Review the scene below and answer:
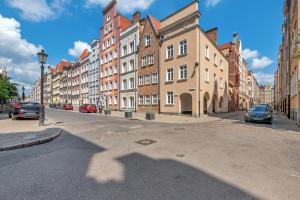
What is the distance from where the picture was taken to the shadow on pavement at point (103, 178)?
3.07 metres

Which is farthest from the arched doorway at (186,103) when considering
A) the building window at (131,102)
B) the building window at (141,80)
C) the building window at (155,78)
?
the building window at (131,102)

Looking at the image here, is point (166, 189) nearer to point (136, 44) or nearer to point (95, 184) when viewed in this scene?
point (95, 184)

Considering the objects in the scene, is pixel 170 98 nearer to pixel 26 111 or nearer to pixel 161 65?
pixel 161 65

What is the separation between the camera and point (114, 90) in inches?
1339

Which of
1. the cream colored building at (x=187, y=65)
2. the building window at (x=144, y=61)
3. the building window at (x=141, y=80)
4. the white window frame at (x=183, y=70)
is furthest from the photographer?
the building window at (x=141, y=80)

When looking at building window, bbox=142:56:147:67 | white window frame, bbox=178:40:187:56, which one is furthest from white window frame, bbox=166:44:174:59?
building window, bbox=142:56:147:67

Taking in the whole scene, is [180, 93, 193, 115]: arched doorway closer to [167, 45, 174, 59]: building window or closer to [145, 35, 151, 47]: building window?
[167, 45, 174, 59]: building window

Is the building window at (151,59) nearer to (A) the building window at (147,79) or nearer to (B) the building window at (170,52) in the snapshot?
(A) the building window at (147,79)

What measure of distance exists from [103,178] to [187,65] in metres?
19.4

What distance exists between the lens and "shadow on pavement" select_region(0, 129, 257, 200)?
121 inches

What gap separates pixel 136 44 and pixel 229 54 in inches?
768

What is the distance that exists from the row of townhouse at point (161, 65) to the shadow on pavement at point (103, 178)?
16.7 meters

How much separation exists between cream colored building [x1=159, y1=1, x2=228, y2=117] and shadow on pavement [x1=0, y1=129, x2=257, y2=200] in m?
16.7

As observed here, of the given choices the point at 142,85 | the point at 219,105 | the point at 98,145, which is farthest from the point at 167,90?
the point at 98,145
